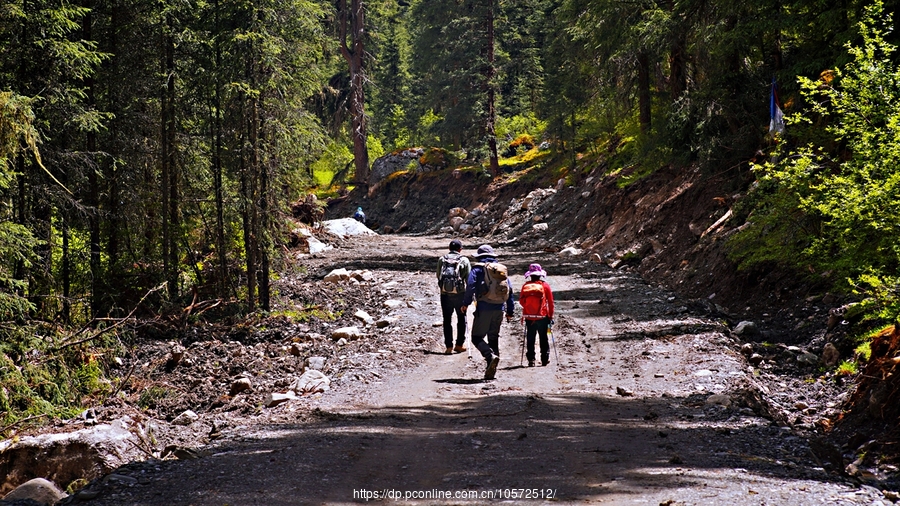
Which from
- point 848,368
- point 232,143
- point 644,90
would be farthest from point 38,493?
point 644,90

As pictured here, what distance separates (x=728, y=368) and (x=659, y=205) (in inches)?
568

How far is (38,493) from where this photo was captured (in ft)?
22.9

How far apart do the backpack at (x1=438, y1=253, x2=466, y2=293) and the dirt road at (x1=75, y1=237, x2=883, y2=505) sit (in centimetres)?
121

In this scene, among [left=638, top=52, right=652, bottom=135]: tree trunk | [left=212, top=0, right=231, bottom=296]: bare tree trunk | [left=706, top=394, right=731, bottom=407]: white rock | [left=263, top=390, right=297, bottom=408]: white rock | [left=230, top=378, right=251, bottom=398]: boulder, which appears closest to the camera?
[left=706, top=394, right=731, bottom=407]: white rock

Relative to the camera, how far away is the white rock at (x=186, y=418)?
31.7 ft

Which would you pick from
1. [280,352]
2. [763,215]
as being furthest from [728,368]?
[280,352]

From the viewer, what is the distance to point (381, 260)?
27.6m

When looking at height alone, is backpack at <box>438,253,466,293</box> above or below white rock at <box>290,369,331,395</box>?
above

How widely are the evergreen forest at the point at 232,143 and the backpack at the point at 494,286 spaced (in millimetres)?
4627

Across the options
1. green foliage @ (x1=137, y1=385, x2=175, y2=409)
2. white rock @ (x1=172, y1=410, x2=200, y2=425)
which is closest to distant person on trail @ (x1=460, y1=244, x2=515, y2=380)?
white rock @ (x1=172, y1=410, x2=200, y2=425)

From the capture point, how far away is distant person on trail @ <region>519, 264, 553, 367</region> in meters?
11.7

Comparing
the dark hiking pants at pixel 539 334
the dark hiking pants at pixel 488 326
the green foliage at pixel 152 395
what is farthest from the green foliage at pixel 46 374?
the dark hiking pants at pixel 539 334

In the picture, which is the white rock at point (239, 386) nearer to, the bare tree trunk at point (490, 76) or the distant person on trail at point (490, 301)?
the distant person on trail at point (490, 301)

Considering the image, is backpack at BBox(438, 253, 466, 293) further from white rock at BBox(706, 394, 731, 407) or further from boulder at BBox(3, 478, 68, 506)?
boulder at BBox(3, 478, 68, 506)
